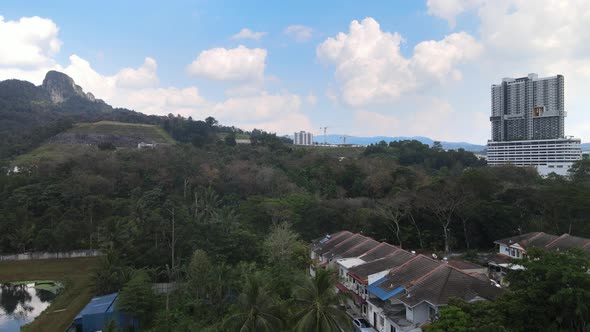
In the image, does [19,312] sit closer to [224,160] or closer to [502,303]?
[502,303]

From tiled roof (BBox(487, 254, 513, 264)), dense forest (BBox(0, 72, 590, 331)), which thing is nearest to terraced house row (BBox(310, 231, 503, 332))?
dense forest (BBox(0, 72, 590, 331))

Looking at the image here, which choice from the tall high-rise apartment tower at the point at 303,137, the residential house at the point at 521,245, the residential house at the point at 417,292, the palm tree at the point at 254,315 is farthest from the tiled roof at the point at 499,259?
the tall high-rise apartment tower at the point at 303,137

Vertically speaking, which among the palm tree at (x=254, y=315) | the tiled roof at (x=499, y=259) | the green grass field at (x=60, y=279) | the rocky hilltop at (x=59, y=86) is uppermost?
the rocky hilltop at (x=59, y=86)

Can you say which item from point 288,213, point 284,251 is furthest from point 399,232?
point 284,251

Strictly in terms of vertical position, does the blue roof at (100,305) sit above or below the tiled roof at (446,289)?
below

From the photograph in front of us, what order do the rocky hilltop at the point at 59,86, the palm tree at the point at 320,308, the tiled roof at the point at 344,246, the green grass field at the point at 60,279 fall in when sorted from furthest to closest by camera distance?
1. the rocky hilltop at the point at 59,86
2. the tiled roof at the point at 344,246
3. the green grass field at the point at 60,279
4. the palm tree at the point at 320,308

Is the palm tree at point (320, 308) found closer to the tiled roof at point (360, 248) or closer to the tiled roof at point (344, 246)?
the tiled roof at point (360, 248)
